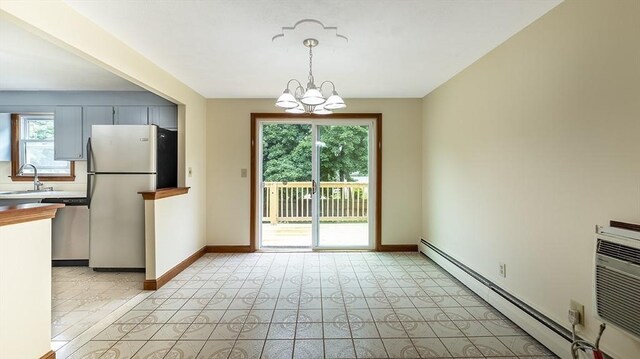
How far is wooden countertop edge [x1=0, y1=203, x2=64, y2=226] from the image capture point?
1.48 meters

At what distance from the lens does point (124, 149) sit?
322 centimetres

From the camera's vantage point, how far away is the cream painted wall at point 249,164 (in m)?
4.25

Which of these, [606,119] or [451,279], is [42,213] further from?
[451,279]

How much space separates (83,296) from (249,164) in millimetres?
2339

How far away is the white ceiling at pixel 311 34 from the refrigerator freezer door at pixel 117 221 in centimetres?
122

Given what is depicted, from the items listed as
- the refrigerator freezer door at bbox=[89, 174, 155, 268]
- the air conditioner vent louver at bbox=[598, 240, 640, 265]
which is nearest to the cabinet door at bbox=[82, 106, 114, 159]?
the refrigerator freezer door at bbox=[89, 174, 155, 268]

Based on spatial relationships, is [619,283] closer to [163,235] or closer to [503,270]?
[503,270]

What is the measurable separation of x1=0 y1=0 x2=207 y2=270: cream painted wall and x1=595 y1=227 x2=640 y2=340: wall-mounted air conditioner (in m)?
3.20

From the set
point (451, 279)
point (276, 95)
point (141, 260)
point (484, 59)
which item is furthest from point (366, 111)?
point (141, 260)

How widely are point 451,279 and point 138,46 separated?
3.79m

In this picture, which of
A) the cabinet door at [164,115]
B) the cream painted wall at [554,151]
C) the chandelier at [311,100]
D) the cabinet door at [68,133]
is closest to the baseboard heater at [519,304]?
the cream painted wall at [554,151]

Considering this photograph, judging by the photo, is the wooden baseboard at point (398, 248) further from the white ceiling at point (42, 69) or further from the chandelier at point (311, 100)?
the white ceiling at point (42, 69)

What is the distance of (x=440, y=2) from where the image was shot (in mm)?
1847

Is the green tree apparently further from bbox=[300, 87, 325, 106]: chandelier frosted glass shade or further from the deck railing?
bbox=[300, 87, 325, 106]: chandelier frosted glass shade
